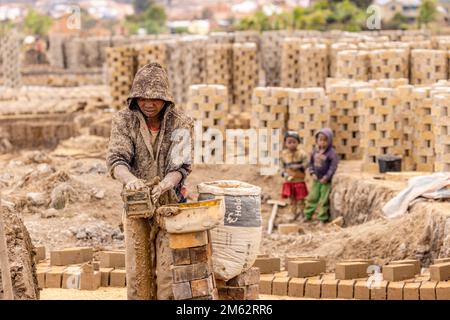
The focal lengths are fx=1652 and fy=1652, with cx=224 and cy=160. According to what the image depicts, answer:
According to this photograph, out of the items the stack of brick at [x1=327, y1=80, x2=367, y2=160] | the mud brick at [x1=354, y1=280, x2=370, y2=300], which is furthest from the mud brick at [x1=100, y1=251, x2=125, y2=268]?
the stack of brick at [x1=327, y1=80, x2=367, y2=160]

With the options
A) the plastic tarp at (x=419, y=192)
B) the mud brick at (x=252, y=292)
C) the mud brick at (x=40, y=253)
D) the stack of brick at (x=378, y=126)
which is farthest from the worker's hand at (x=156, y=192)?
the stack of brick at (x=378, y=126)

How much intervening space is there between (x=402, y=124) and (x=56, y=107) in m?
15.0

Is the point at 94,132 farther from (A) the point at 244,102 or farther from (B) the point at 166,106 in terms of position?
(B) the point at 166,106

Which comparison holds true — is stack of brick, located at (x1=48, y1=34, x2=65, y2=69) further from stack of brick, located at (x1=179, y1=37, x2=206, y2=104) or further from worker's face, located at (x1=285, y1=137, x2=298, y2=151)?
worker's face, located at (x1=285, y1=137, x2=298, y2=151)

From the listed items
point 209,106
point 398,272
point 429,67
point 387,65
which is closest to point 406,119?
point 209,106

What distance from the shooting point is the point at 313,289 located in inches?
547

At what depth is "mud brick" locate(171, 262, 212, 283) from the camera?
10992 mm

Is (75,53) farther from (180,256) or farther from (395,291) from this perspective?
(180,256)

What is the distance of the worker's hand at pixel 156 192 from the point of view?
11.0m

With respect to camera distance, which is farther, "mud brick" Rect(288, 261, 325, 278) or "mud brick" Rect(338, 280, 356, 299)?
"mud brick" Rect(288, 261, 325, 278)

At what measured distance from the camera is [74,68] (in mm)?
55812

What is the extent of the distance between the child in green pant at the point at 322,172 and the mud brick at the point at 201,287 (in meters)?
9.90

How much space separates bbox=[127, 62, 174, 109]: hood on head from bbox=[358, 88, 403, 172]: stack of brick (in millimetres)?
10467

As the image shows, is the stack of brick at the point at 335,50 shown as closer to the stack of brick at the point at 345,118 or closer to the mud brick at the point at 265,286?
the stack of brick at the point at 345,118
